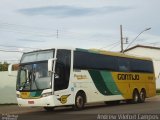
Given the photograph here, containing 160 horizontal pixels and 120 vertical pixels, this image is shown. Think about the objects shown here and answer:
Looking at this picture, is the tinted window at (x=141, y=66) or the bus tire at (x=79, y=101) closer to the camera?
the bus tire at (x=79, y=101)

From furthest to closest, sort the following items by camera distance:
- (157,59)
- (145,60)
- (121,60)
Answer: (157,59) → (145,60) → (121,60)

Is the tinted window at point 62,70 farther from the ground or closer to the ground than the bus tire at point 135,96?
farther from the ground

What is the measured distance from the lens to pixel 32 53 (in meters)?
23.3

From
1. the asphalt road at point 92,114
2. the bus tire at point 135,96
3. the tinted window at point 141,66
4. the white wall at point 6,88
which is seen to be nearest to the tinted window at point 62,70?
the asphalt road at point 92,114

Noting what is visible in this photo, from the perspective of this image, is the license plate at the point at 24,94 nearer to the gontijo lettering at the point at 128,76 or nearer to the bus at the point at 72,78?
the bus at the point at 72,78

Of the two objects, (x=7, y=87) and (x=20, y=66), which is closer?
(x=20, y=66)

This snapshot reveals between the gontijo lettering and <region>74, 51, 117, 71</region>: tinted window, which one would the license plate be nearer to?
<region>74, 51, 117, 71</region>: tinted window

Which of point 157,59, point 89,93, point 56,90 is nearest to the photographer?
point 56,90

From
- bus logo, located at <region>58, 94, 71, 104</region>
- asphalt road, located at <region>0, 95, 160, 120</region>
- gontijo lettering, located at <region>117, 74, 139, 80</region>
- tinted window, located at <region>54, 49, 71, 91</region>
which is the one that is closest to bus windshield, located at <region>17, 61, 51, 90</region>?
tinted window, located at <region>54, 49, 71, 91</region>

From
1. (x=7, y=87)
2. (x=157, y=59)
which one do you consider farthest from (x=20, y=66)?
(x=157, y=59)

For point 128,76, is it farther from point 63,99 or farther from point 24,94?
point 24,94

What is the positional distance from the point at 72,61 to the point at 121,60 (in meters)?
6.33

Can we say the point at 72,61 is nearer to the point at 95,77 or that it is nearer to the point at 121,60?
the point at 95,77

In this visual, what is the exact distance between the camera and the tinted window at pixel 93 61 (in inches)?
945
